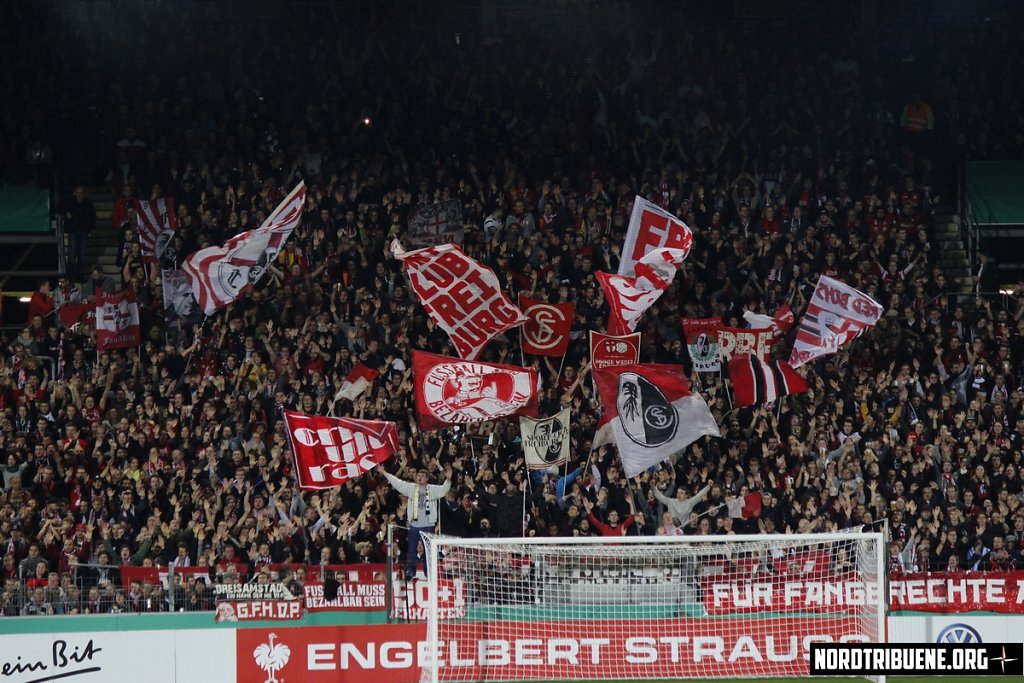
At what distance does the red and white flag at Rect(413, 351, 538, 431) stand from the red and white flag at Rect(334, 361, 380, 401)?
5.67 ft

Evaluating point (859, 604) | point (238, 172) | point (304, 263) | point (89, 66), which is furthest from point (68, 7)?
point (859, 604)

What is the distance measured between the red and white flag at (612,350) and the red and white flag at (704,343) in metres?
1.43

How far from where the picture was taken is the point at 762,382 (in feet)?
76.7

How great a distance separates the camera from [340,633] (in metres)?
17.6

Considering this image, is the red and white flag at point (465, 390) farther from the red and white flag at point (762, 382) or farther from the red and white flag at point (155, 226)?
the red and white flag at point (155, 226)

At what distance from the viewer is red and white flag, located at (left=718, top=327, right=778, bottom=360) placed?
2378 centimetres

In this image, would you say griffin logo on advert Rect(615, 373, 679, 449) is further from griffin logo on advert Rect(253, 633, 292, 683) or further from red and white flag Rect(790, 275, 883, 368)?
griffin logo on advert Rect(253, 633, 292, 683)

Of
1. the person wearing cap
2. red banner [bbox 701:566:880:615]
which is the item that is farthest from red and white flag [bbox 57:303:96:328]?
red banner [bbox 701:566:880:615]

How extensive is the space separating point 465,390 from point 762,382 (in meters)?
5.09

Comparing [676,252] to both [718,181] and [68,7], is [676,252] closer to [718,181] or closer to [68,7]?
[718,181]

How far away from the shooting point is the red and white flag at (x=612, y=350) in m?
22.9

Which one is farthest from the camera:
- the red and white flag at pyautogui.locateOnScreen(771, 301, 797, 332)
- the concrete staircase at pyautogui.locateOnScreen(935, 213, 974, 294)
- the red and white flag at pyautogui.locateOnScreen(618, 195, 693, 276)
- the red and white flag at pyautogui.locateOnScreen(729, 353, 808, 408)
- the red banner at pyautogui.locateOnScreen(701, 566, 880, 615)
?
the concrete staircase at pyautogui.locateOnScreen(935, 213, 974, 294)

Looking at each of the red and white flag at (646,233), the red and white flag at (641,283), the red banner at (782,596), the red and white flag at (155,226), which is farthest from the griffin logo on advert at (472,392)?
the red and white flag at (155,226)

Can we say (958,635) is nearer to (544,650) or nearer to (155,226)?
(544,650)
